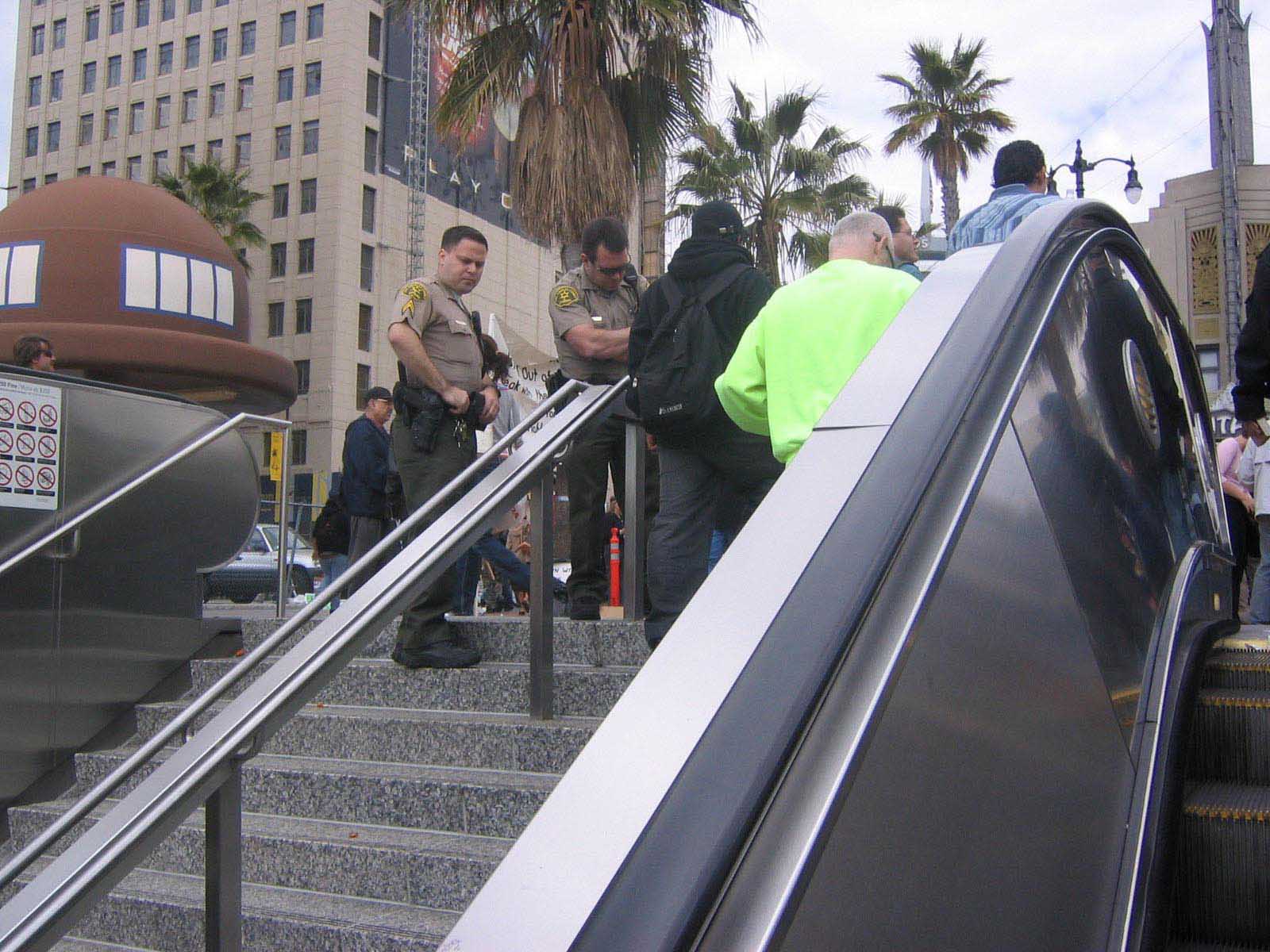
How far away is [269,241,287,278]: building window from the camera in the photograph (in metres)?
44.0

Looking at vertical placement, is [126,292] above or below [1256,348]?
above

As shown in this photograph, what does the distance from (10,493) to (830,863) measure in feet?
14.1

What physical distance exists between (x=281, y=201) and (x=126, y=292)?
34.8 meters

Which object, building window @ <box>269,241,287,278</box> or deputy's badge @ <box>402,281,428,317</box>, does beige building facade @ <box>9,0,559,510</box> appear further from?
deputy's badge @ <box>402,281,428,317</box>

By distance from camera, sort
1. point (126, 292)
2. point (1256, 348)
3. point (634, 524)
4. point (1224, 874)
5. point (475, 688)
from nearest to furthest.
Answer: point (1224, 874)
point (1256, 348)
point (475, 688)
point (634, 524)
point (126, 292)

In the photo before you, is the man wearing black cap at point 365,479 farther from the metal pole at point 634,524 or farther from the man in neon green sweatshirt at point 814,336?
the man in neon green sweatshirt at point 814,336

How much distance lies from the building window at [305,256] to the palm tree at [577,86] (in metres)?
33.0

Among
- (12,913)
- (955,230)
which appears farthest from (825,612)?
(955,230)

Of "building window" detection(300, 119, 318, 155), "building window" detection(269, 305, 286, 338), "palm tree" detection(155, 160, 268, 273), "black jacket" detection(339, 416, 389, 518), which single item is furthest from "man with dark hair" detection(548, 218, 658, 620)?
"building window" detection(300, 119, 318, 155)

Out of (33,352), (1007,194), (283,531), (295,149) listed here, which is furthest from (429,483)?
(295,149)

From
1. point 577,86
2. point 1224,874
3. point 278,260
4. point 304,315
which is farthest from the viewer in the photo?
point 278,260

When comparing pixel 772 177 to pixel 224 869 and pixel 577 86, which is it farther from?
pixel 224 869

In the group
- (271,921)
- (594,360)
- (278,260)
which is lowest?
(271,921)

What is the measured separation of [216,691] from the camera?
3.15 m
